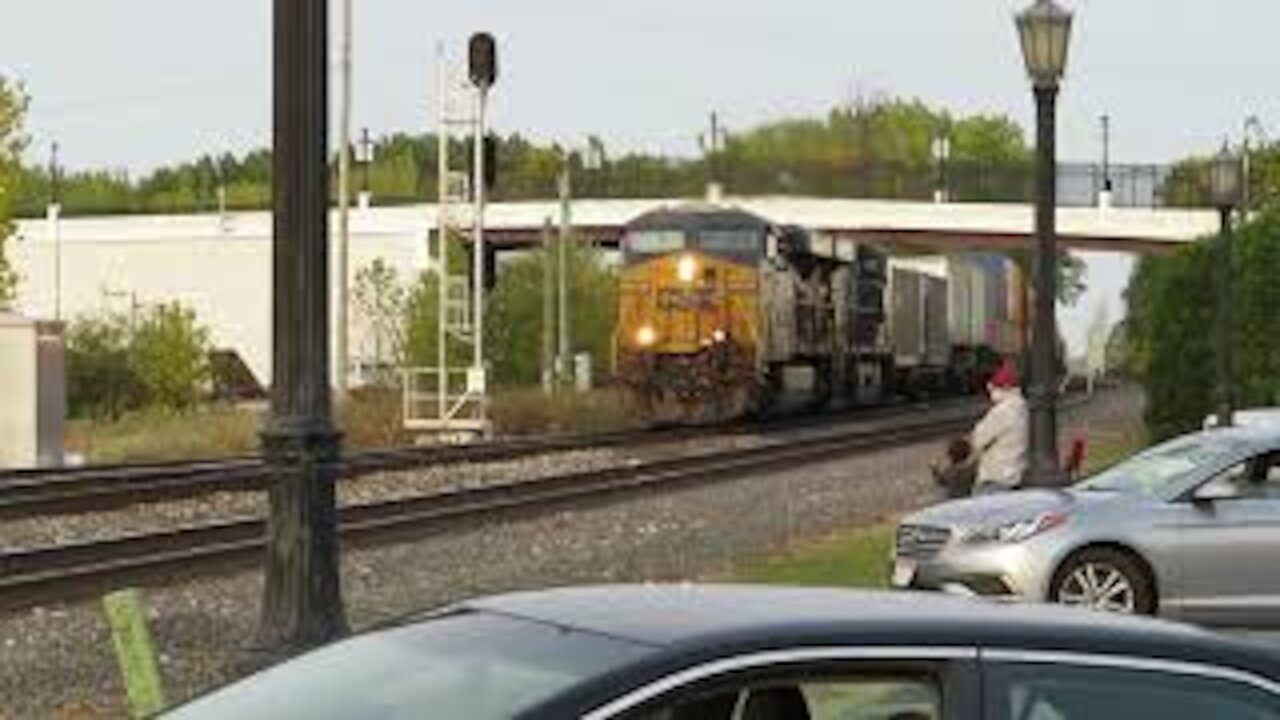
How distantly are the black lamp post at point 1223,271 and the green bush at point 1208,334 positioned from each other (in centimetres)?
49

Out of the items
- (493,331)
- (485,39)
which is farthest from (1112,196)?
(485,39)

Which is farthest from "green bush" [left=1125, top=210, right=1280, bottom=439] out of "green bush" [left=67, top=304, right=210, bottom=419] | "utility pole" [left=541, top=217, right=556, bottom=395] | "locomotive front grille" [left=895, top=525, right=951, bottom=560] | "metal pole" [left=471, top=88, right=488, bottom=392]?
"green bush" [left=67, top=304, right=210, bottom=419]

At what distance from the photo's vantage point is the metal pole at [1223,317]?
106ft

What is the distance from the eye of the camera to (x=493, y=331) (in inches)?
3174

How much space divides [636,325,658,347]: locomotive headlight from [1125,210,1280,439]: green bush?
10535 millimetres

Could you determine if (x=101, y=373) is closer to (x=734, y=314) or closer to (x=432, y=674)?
(x=734, y=314)

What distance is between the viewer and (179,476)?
103ft

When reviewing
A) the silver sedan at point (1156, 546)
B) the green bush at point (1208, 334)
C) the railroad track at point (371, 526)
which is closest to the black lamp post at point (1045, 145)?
the silver sedan at point (1156, 546)

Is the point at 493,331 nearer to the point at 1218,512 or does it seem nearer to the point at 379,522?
the point at 379,522

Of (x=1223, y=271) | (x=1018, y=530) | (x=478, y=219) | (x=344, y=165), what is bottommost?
(x=1018, y=530)

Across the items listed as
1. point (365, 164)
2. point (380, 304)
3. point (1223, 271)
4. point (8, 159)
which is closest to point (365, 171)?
point (365, 164)

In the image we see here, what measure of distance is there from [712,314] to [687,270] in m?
1.31

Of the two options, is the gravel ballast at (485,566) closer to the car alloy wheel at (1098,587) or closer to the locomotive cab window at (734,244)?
the car alloy wheel at (1098,587)

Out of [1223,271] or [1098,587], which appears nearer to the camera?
[1098,587]
